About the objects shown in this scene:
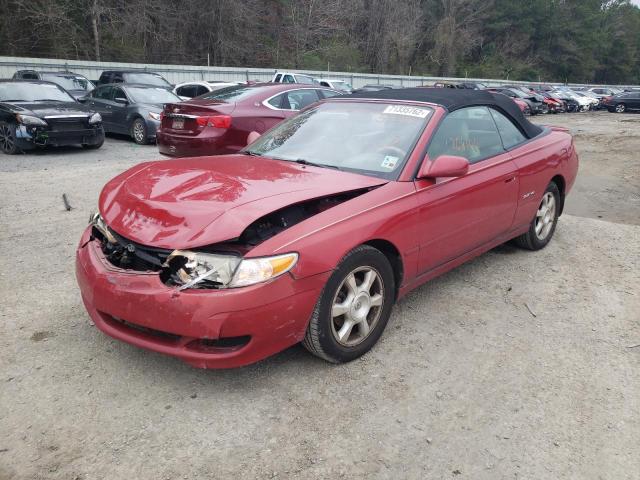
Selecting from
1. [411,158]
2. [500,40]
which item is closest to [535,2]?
[500,40]

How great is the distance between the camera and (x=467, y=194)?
393cm

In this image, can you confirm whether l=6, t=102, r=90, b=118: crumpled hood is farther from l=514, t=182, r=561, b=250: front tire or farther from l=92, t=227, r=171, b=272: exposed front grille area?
l=514, t=182, r=561, b=250: front tire

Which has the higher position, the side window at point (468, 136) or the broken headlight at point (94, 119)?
the side window at point (468, 136)

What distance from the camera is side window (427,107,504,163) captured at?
12.8ft

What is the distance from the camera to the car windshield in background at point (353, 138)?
3709 mm

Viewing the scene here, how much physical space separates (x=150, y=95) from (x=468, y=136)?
10631mm

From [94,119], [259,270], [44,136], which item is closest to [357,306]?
[259,270]

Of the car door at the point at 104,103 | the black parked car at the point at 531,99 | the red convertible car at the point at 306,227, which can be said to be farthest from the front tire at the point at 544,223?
the black parked car at the point at 531,99

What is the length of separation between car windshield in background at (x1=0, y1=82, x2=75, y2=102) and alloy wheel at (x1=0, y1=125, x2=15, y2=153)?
2.48 ft

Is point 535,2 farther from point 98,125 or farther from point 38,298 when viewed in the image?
point 38,298

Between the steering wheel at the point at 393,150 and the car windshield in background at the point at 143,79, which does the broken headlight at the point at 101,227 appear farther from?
the car windshield in background at the point at 143,79

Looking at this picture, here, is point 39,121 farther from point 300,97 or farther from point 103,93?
point 300,97

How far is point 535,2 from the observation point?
70.4m

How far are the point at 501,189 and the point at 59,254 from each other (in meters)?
3.98
